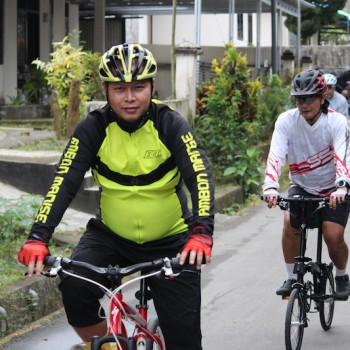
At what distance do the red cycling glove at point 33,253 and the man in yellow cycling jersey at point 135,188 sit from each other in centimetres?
6

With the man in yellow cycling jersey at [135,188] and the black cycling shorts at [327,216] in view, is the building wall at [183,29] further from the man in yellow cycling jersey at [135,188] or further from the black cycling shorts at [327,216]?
the man in yellow cycling jersey at [135,188]

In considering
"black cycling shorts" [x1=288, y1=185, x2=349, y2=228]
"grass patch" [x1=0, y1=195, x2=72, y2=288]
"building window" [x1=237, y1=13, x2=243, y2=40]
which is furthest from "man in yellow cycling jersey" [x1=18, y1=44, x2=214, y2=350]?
"building window" [x1=237, y1=13, x2=243, y2=40]

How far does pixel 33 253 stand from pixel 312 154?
3.04 metres

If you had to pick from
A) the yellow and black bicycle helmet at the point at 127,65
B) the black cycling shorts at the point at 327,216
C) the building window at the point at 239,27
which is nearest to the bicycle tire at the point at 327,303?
the black cycling shorts at the point at 327,216

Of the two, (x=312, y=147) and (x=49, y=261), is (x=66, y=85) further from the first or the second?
(x=49, y=261)

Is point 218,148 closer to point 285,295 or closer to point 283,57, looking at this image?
point 285,295

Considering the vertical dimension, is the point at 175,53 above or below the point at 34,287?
above

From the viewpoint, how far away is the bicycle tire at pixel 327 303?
6645 mm

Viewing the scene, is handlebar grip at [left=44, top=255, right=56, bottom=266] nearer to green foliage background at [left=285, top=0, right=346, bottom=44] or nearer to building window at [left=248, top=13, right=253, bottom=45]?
green foliage background at [left=285, top=0, right=346, bottom=44]

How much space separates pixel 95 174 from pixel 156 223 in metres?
0.40

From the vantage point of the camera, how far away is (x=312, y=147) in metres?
6.58

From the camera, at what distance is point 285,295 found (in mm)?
6367

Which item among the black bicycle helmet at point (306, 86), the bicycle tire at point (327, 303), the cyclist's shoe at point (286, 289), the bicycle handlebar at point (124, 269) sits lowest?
the bicycle tire at point (327, 303)

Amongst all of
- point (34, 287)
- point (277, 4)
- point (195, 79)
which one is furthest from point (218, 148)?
point (277, 4)
